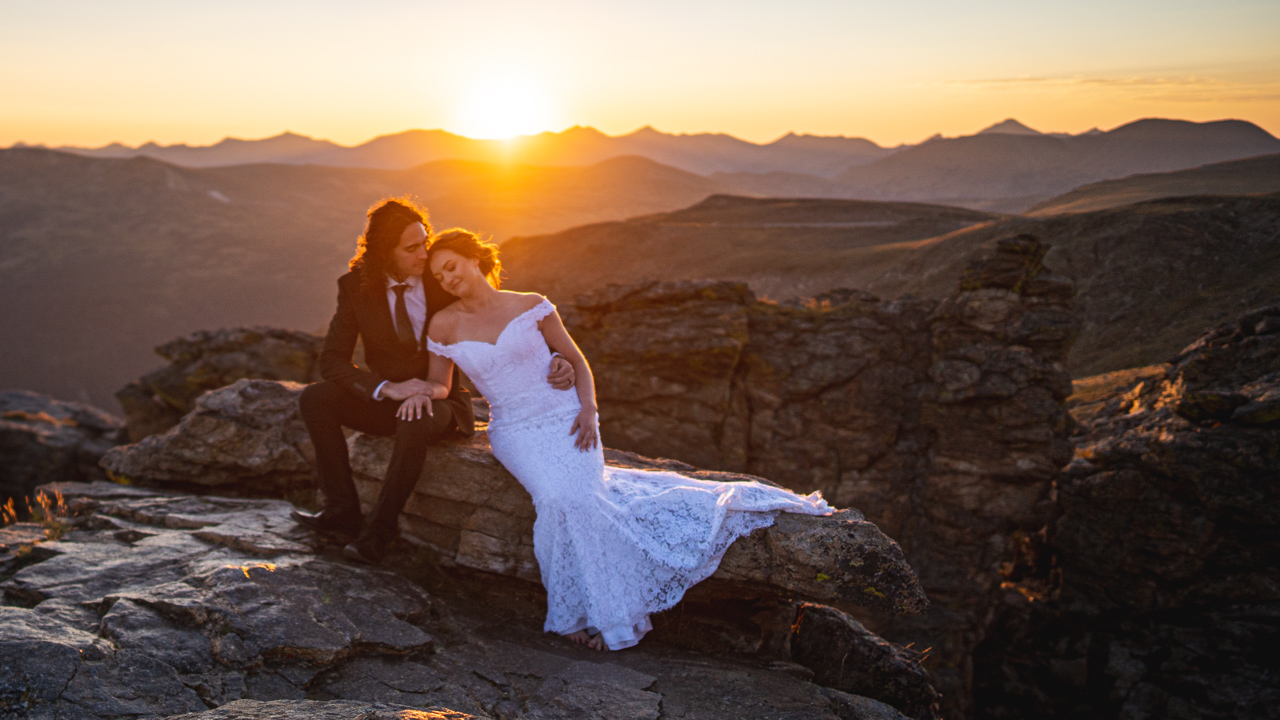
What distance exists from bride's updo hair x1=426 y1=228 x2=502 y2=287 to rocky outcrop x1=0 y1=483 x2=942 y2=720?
2.68 metres

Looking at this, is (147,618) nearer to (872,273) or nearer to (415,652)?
(415,652)

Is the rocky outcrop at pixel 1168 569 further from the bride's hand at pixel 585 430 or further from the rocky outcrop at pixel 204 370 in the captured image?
the rocky outcrop at pixel 204 370

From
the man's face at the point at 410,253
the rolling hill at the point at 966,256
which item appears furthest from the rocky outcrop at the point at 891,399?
the rolling hill at the point at 966,256

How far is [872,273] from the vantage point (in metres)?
45.0

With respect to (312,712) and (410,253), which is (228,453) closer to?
(410,253)

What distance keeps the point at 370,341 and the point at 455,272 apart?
104 centimetres

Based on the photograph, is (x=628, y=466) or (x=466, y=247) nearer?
(x=466, y=247)

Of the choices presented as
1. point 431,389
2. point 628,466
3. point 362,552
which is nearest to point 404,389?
point 431,389

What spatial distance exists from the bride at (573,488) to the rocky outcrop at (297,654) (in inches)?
16.6

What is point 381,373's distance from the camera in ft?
→ 18.7

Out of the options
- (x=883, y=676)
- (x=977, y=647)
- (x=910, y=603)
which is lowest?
(x=977, y=647)

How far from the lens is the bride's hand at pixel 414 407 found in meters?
5.29

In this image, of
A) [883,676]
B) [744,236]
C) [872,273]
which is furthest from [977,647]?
[744,236]

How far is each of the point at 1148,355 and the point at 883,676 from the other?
2640 centimetres
